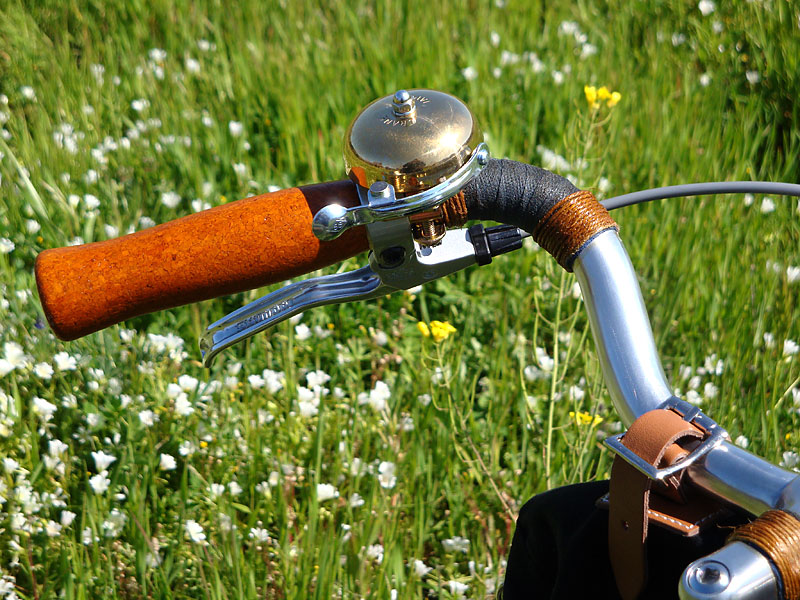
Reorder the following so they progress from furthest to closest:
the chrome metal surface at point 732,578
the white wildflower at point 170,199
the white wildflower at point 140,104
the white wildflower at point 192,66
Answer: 1. the white wildflower at point 192,66
2. the white wildflower at point 140,104
3. the white wildflower at point 170,199
4. the chrome metal surface at point 732,578

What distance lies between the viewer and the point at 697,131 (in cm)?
304

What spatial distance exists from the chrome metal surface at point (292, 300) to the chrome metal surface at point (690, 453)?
36cm

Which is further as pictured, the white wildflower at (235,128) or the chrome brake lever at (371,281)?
the white wildflower at (235,128)

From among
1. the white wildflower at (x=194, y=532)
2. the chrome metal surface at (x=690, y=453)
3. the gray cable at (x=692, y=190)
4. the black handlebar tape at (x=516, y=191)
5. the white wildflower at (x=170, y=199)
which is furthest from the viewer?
the white wildflower at (x=170, y=199)

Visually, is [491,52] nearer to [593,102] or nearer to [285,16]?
[285,16]

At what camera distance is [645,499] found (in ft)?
2.53

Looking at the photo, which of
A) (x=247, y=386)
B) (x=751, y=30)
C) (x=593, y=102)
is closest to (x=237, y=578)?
(x=247, y=386)

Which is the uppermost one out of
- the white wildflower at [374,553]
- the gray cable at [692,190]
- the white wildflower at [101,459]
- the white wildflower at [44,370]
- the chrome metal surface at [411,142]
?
the white wildflower at [44,370]

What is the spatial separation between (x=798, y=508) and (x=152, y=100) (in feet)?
9.92

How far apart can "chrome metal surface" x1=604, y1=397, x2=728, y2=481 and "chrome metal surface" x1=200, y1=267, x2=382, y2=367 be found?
1.19ft

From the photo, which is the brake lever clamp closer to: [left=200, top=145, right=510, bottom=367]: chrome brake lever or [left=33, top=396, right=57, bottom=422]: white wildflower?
[left=200, top=145, right=510, bottom=367]: chrome brake lever

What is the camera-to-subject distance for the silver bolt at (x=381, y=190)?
2.87ft

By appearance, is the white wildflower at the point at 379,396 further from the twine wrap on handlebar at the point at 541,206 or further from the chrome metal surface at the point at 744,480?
the chrome metal surface at the point at 744,480

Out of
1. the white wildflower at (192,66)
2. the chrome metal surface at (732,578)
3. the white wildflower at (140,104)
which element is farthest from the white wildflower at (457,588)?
the white wildflower at (192,66)
